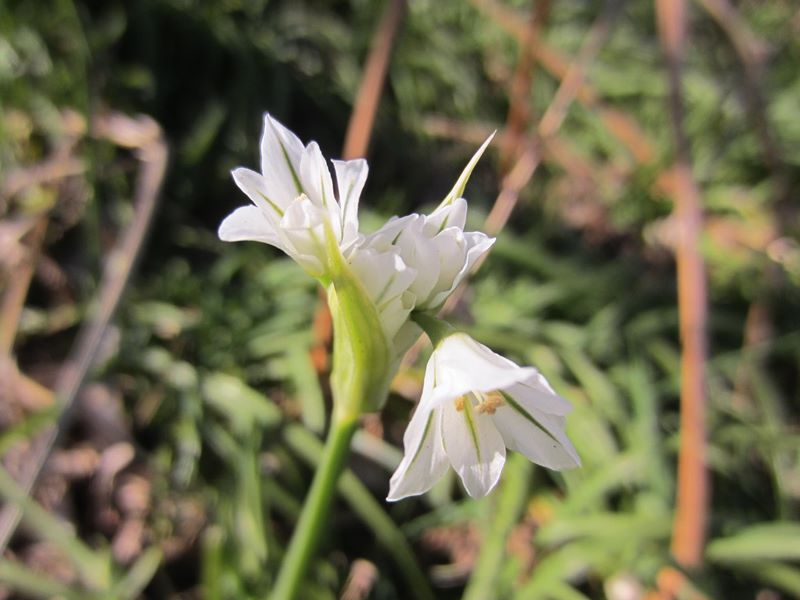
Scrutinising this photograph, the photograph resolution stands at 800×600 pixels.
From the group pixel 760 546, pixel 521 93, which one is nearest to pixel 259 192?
pixel 760 546

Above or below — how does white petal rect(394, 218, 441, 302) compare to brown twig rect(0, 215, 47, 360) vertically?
above

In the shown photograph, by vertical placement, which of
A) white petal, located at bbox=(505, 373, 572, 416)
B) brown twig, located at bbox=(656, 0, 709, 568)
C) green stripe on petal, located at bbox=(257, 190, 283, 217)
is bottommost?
brown twig, located at bbox=(656, 0, 709, 568)

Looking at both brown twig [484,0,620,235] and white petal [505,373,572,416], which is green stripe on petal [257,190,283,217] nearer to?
white petal [505,373,572,416]

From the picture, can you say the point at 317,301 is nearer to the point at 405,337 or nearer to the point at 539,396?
the point at 405,337

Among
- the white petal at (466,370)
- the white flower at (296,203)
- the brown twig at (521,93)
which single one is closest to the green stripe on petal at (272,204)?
the white flower at (296,203)

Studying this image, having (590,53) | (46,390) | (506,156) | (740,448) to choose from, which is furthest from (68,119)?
(740,448)

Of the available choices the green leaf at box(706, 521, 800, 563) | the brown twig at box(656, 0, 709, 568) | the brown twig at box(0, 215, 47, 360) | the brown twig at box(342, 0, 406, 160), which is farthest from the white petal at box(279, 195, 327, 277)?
the brown twig at box(0, 215, 47, 360)

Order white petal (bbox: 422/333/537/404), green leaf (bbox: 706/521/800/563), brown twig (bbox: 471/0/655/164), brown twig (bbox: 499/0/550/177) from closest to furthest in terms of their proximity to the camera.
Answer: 1. white petal (bbox: 422/333/537/404)
2. green leaf (bbox: 706/521/800/563)
3. brown twig (bbox: 499/0/550/177)
4. brown twig (bbox: 471/0/655/164)
